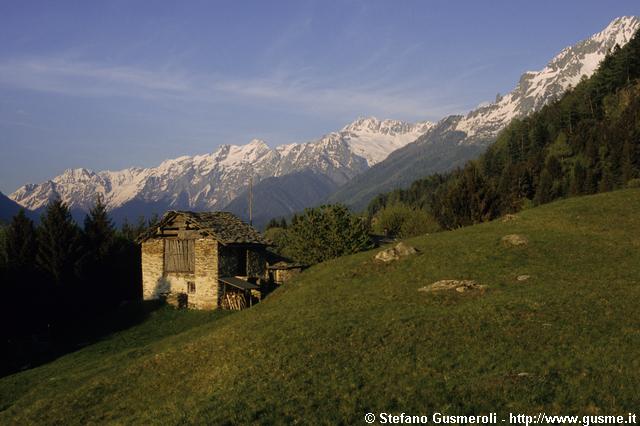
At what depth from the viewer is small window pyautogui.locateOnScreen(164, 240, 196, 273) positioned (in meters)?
54.7

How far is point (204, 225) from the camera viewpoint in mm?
53875

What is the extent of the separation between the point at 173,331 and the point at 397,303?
23.2 meters

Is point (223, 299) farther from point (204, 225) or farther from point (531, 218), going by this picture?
point (531, 218)

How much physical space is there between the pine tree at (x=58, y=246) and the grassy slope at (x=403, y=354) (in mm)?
13740

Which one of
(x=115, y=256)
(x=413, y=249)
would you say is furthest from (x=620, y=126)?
(x=115, y=256)

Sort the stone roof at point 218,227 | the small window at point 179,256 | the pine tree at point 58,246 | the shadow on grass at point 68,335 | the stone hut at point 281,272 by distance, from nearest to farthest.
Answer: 1. the shadow on grass at point 68,335
2. the pine tree at point 58,246
3. the stone roof at point 218,227
4. the small window at point 179,256
5. the stone hut at point 281,272

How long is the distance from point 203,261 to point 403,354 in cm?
3503

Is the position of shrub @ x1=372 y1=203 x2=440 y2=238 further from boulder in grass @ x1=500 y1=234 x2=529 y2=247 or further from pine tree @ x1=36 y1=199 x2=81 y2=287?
pine tree @ x1=36 y1=199 x2=81 y2=287

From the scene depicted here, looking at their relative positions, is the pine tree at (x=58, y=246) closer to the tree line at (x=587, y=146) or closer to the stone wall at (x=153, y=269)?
the stone wall at (x=153, y=269)

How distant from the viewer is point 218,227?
54.9 meters

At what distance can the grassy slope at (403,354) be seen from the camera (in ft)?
55.6

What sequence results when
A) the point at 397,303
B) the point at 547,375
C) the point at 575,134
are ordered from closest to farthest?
the point at 547,375 → the point at 397,303 → the point at 575,134

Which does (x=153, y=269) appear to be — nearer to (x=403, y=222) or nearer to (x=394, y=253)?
(x=394, y=253)

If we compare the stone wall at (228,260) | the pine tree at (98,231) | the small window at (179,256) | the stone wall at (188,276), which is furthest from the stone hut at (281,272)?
the pine tree at (98,231)
